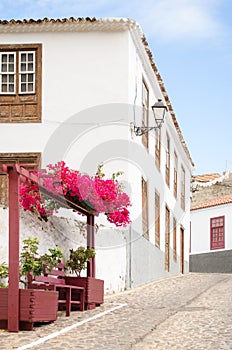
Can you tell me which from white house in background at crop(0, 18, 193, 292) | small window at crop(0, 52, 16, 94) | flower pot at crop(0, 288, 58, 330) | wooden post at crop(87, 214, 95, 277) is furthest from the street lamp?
flower pot at crop(0, 288, 58, 330)

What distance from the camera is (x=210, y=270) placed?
1427 inches

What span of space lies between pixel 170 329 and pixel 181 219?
61.8 feet

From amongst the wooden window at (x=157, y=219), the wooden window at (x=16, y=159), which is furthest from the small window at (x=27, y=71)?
the wooden window at (x=157, y=219)

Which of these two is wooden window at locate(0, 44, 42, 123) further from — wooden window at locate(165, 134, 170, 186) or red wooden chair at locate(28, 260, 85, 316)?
wooden window at locate(165, 134, 170, 186)

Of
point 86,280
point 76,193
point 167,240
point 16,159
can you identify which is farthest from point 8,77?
point 167,240

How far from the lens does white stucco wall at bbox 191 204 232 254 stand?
35844 millimetres

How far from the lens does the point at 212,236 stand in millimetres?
36844

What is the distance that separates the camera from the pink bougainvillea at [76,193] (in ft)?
42.9

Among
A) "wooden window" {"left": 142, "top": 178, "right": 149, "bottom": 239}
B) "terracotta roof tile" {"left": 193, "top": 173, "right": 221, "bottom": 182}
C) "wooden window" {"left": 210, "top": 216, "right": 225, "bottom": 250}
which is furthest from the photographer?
"terracotta roof tile" {"left": 193, "top": 173, "right": 221, "bottom": 182}

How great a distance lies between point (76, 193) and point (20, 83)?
21.0 feet

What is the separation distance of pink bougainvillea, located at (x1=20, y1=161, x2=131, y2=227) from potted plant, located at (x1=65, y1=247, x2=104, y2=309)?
78 centimetres

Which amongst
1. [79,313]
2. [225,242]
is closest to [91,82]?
[79,313]

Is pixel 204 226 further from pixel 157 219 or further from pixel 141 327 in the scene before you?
pixel 141 327

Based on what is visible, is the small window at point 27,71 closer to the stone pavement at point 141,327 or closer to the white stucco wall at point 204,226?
the stone pavement at point 141,327
